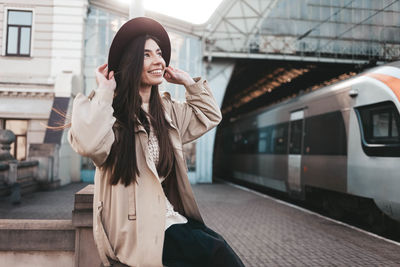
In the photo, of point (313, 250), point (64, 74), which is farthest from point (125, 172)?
point (64, 74)

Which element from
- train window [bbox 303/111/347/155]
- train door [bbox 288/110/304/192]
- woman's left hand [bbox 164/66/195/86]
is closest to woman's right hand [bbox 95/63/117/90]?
woman's left hand [bbox 164/66/195/86]

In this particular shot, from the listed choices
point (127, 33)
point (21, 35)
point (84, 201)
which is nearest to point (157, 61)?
point (127, 33)

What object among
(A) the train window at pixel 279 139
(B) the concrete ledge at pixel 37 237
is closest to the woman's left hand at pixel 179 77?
(B) the concrete ledge at pixel 37 237

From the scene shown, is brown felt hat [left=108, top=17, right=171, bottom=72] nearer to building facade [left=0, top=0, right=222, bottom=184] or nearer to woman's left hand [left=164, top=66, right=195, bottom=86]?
woman's left hand [left=164, top=66, right=195, bottom=86]

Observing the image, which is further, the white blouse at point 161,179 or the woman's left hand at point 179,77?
the woman's left hand at point 179,77

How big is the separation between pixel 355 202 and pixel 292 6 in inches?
493

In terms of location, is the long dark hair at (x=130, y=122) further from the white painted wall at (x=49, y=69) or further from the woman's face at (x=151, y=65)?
the white painted wall at (x=49, y=69)

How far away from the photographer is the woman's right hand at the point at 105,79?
1.77 m

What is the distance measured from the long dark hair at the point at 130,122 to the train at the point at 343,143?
6089mm

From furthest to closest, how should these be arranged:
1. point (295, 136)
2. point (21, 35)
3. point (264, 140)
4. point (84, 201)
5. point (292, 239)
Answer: point (264, 140), point (295, 136), point (21, 35), point (292, 239), point (84, 201)

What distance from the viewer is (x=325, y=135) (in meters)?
9.30

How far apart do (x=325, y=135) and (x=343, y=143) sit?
0.94 metres

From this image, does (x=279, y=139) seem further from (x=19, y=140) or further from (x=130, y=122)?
(x=130, y=122)

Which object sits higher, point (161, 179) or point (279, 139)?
point (279, 139)
